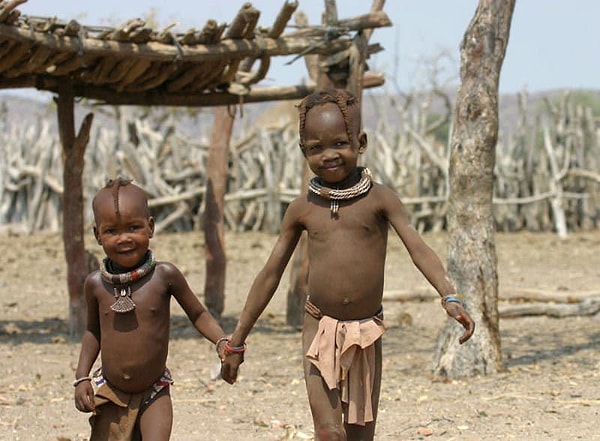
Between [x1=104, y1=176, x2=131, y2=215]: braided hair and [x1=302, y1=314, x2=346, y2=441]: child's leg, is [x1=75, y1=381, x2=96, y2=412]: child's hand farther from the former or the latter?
[x1=302, y1=314, x2=346, y2=441]: child's leg

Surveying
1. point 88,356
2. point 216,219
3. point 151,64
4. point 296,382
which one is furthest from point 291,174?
point 88,356

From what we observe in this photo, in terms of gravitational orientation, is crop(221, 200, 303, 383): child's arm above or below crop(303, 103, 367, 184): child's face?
below

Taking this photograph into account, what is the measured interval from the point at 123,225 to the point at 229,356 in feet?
2.09

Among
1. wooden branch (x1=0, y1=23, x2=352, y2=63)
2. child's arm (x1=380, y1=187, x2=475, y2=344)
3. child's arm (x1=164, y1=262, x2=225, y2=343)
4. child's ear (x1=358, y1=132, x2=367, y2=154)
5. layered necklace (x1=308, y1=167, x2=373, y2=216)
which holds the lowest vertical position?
child's arm (x1=164, y1=262, x2=225, y2=343)

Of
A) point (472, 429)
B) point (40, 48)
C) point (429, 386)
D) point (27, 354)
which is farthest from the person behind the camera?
point (27, 354)

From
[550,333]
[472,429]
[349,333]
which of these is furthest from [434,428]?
[550,333]

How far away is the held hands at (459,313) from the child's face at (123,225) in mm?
1065

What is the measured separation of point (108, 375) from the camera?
3617mm

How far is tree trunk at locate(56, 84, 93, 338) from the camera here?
7.87 m

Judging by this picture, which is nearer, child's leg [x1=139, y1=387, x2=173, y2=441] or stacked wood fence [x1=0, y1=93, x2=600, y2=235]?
child's leg [x1=139, y1=387, x2=173, y2=441]

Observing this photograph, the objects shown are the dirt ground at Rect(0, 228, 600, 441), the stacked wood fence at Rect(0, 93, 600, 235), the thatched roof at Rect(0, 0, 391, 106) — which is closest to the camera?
the dirt ground at Rect(0, 228, 600, 441)

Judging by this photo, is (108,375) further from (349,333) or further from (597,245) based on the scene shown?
(597,245)

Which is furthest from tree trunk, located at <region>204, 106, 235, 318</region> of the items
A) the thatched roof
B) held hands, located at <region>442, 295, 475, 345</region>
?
held hands, located at <region>442, 295, 475, 345</region>

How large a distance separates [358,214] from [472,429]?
1.74 m
